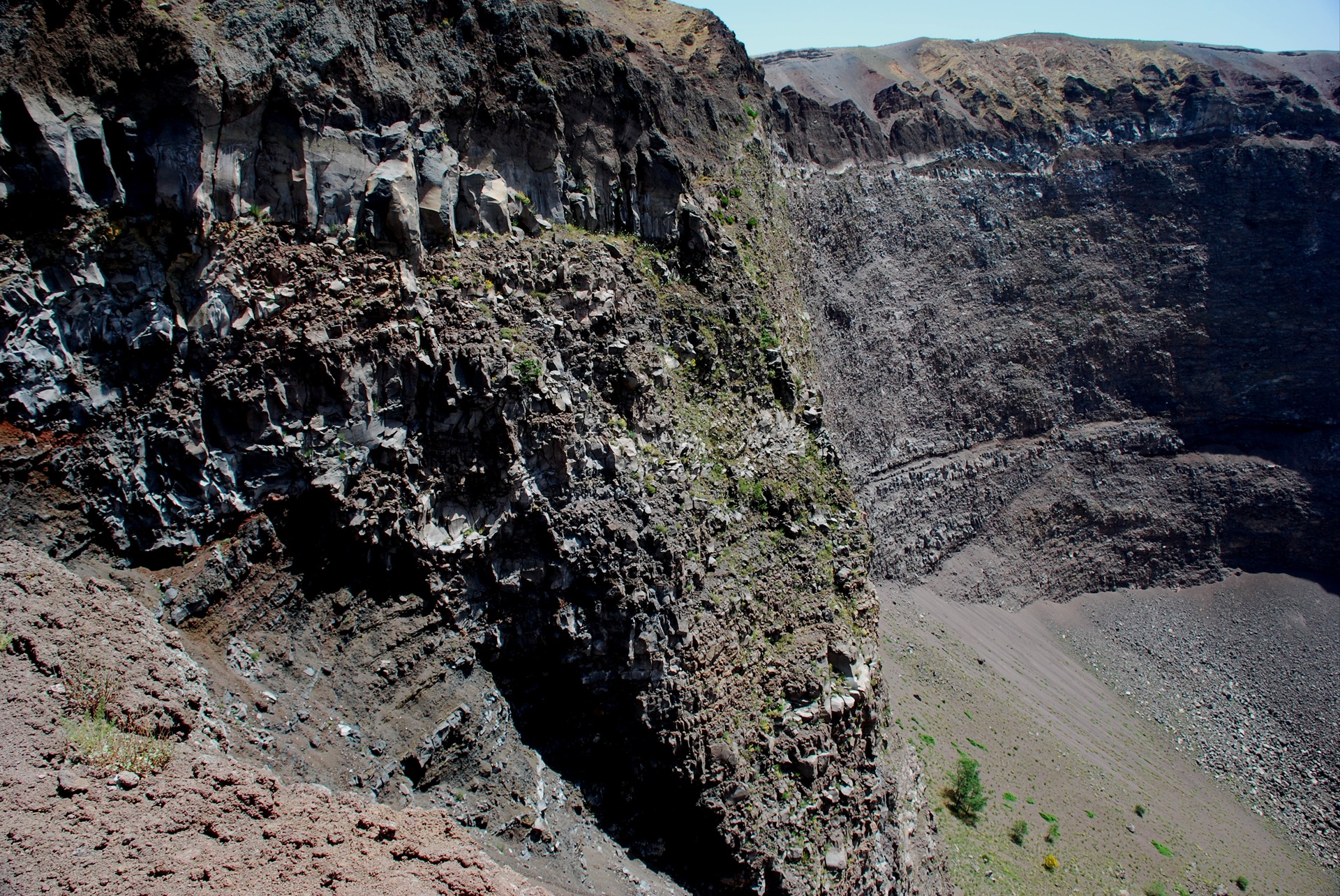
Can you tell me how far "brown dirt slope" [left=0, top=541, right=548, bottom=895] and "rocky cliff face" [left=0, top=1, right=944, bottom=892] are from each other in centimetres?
92

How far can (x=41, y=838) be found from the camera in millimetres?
6438

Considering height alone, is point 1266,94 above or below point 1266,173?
above

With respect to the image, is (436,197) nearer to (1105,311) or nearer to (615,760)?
(615,760)

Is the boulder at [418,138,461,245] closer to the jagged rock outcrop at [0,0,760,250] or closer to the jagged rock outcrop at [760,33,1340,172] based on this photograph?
the jagged rock outcrop at [0,0,760,250]

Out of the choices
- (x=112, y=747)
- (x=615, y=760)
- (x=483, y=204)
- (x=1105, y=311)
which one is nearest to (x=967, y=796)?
(x=615, y=760)

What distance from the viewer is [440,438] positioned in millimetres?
12938

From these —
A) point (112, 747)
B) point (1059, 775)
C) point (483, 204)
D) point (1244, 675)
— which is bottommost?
point (1244, 675)

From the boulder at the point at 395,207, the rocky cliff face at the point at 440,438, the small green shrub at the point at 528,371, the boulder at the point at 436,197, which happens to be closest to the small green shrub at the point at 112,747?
the rocky cliff face at the point at 440,438

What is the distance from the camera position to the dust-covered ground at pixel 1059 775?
19.3m

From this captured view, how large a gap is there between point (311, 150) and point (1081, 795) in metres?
25.4

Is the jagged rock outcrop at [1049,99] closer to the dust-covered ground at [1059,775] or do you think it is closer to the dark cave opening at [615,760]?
the dust-covered ground at [1059,775]

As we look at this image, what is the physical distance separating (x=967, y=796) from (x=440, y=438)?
16.1m

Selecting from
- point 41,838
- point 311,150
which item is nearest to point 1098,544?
point 311,150

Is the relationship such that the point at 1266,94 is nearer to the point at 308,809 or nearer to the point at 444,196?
the point at 444,196
